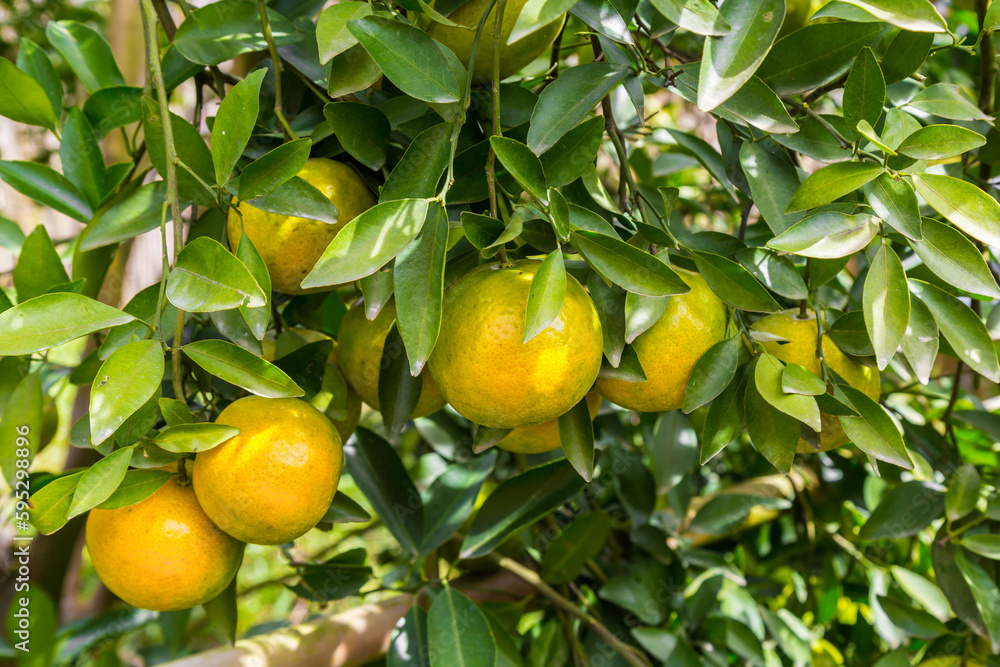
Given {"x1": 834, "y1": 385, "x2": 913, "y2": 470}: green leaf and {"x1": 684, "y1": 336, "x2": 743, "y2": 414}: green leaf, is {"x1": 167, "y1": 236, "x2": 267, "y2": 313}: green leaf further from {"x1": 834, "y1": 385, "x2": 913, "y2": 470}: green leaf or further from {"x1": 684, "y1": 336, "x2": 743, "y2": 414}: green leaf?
{"x1": 834, "y1": 385, "x2": 913, "y2": 470}: green leaf

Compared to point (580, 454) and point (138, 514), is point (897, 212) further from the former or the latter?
point (138, 514)

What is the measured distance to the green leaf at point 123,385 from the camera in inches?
16.1

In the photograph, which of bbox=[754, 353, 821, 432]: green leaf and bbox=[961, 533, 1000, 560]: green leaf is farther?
bbox=[961, 533, 1000, 560]: green leaf

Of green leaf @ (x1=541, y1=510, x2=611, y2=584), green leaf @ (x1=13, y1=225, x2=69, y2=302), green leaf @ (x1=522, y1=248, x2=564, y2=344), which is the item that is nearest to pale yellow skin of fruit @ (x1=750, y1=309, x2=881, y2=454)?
green leaf @ (x1=522, y1=248, x2=564, y2=344)

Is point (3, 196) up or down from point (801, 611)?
up

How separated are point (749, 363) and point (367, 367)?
12.0 inches

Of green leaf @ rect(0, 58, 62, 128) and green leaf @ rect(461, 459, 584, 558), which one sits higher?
green leaf @ rect(0, 58, 62, 128)

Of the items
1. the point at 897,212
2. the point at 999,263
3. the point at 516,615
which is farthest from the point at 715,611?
the point at 897,212

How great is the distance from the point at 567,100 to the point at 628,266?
12 centimetres

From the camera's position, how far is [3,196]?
2.07m

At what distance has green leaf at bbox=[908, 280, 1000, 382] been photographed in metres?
0.50

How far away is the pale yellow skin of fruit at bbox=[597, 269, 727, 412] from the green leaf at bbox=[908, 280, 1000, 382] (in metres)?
0.15

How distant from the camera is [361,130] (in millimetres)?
534

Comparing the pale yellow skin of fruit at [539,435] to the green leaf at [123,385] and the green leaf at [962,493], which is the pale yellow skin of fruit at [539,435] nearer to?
the green leaf at [123,385]
